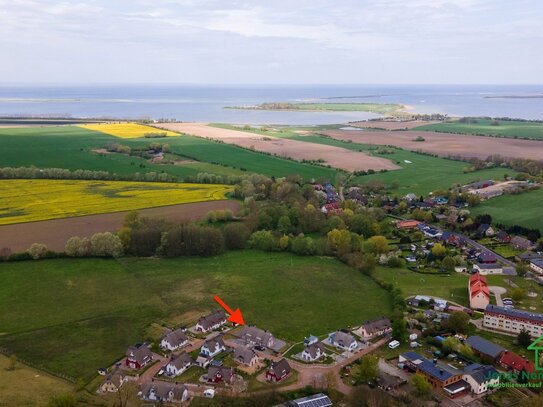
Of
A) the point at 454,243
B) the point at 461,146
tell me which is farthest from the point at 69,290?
the point at 461,146

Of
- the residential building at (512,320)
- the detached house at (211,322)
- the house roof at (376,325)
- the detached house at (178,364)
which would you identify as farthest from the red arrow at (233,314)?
the residential building at (512,320)

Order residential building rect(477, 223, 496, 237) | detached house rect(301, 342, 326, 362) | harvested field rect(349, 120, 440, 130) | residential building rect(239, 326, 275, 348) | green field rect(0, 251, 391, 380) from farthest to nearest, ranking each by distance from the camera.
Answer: harvested field rect(349, 120, 440, 130)
residential building rect(477, 223, 496, 237)
green field rect(0, 251, 391, 380)
residential building rect(239, 326, 275, 348)
detached house rect(301, 342, 326, 362)

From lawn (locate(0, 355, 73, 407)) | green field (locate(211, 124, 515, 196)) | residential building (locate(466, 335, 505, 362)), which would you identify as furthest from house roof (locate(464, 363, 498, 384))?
green field (locate(211, 124, 515, 196))

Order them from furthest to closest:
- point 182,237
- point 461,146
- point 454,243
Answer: point 461,146, point 454,243, point 182,237

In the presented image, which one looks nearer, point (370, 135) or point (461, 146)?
point (461, 146)

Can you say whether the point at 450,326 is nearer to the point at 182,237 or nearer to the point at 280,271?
the point at 280,271

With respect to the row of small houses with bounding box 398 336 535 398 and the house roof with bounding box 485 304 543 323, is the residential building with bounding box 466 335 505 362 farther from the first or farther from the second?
the house roof with bounding box 485 304 543 323
